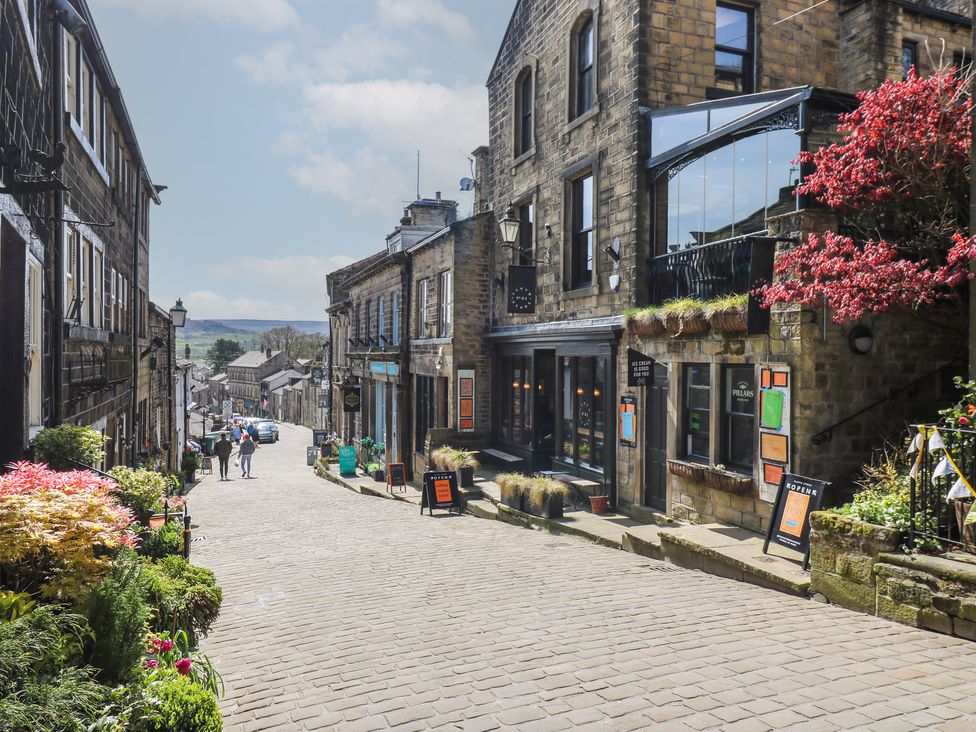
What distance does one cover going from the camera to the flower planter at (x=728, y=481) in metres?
9.83

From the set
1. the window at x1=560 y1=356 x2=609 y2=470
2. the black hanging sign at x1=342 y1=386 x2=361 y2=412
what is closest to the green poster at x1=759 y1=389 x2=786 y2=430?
the window at x1=560 y1=356 x2=609 y2=470

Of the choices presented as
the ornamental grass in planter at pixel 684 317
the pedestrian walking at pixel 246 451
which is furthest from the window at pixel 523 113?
the pedestrian walking at pixel 246 451

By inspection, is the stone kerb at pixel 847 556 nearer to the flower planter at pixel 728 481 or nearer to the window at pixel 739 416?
the flower planter at pixel 728 481

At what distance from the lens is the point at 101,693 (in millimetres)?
3723

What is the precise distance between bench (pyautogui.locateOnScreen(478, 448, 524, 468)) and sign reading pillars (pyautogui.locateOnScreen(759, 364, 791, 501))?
26.7 feet

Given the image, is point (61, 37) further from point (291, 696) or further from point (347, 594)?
point (291, 696)

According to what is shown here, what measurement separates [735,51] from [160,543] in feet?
42.3

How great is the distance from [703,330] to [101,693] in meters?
8.81

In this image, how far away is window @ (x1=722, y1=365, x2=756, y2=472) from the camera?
1002 centimetres

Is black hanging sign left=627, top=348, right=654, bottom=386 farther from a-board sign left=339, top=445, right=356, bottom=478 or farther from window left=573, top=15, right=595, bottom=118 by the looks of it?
a-board sign left=339, top=445, right=356, bottom=478

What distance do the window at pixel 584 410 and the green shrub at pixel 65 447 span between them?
8.66 metres

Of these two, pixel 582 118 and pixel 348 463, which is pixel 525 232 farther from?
pixel 348 463

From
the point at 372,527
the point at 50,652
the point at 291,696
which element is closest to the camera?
the point at 50,652

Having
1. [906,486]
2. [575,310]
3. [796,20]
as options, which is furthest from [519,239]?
[906,486]
